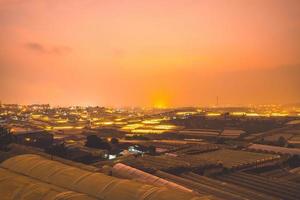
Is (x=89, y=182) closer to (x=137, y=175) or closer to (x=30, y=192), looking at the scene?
(x=30, y=192)

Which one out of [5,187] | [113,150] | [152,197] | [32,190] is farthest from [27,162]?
[113,150]

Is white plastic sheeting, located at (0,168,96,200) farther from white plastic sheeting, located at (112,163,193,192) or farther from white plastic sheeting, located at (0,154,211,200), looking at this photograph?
white plastic sheeting, located at (112,163,193,192)

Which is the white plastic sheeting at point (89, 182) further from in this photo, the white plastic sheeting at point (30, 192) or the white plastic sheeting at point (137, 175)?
the white plastic sheeting at point (137, 175)

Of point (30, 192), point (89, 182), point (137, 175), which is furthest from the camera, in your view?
point (137, 175)

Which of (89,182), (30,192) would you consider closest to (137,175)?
(89,182)

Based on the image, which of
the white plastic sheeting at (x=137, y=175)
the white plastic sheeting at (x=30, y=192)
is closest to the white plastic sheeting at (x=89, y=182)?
the white plastic sheeting at (x=30, y=192)

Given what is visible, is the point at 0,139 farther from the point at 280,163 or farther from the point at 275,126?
the point at 275,126

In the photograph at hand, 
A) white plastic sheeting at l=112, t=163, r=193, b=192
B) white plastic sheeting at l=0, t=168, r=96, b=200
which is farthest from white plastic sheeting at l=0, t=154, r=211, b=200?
white plastic sheeting at l=112, t=163, r=193, b=192

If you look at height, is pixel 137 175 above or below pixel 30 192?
below
